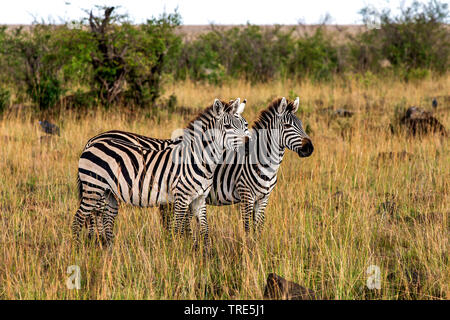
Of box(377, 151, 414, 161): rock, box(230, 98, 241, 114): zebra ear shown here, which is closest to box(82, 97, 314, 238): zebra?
box(230, 98, 241, 114): zebra ear

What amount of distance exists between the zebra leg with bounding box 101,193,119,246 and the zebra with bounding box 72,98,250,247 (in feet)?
0.80

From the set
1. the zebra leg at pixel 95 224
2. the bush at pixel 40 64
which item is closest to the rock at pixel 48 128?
the bush at pixel 40 64

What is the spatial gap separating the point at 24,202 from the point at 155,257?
303cm

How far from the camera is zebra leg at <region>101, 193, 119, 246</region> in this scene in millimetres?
4906

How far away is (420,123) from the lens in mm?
9930

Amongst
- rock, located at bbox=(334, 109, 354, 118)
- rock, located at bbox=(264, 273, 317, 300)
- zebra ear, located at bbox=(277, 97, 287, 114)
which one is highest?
rock, located at bbox=(334, 109, 354, 118)

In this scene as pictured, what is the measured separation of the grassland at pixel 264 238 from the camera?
13.1 feet

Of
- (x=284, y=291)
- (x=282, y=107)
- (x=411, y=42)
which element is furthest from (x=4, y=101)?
(x=411, y=42)

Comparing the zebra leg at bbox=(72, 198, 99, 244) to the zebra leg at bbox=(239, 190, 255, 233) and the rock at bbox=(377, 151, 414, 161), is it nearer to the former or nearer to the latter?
the zebra leg at bbox=(239, 190, 255, 233)

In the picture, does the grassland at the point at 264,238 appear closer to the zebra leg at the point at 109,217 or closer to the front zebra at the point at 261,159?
the zebra leg at the point at 109,217

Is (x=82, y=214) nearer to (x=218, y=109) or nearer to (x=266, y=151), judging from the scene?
(x=218, y=109)

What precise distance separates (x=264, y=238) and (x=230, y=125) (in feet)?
4.38

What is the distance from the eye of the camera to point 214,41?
20.6 metres
